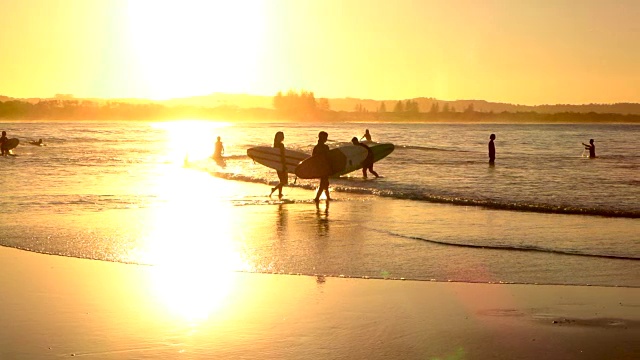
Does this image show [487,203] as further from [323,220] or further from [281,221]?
[281,221]

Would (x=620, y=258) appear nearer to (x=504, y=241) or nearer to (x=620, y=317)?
(x=504, y=241)

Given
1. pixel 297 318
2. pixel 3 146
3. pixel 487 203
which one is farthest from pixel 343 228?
pixel 3 146

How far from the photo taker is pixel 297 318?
26.2 ft

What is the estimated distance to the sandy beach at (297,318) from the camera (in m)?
6.84

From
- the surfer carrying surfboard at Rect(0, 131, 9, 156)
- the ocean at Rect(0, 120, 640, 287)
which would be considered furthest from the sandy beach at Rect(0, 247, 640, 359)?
the surfer carrying surfboard at Rect(0, 131, 9, 156)

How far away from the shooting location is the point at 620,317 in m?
8.16

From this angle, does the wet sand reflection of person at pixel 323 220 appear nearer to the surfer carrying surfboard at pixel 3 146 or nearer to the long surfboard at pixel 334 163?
the long surfboard at pixel 334 163

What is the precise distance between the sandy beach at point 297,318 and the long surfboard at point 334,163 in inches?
396

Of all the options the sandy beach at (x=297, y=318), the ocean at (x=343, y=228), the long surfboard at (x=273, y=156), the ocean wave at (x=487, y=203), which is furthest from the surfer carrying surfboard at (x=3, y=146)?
the sandy beach at (x=297, y=318)

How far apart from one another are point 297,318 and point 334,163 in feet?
61.1

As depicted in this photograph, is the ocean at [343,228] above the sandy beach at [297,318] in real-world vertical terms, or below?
below

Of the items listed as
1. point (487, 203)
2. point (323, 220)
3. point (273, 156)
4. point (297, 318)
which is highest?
point (273, 156)

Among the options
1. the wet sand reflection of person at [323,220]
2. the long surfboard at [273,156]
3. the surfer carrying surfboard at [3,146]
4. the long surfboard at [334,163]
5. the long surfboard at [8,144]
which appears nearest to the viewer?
the wet sand reflection of person at [323,220]

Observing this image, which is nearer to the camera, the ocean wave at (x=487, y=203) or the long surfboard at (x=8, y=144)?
the ocean wave at (x=487, y=203)
